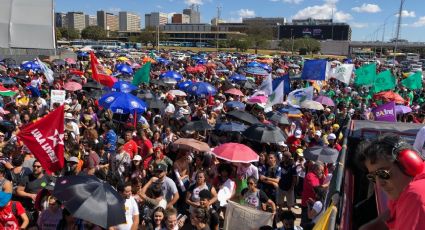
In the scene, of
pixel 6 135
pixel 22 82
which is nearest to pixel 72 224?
pixel 6 135

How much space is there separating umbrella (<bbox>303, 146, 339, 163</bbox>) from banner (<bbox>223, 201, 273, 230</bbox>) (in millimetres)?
2281

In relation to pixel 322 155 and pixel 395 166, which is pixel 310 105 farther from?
pixel 395 166

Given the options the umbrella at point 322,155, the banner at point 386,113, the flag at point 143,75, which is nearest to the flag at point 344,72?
the flag at point 143,75

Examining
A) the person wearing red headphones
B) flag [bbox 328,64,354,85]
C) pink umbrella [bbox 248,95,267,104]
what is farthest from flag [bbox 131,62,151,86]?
the person wearing red headphones

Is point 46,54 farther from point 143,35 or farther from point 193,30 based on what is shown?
point 193,30

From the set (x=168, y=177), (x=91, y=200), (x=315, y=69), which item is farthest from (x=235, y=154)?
(x=315, y=69)

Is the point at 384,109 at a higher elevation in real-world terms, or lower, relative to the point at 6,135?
higher

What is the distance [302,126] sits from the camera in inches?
459

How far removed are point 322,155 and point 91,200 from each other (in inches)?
157

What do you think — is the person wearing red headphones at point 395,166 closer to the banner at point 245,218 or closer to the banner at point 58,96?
the banner at point 245,218

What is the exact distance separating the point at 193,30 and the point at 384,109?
15601cm

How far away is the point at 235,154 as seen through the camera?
→ 6930 mm

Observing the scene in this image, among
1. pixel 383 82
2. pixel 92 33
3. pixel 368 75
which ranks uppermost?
pixel 92 33

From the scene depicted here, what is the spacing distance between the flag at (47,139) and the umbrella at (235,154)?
2494mm
